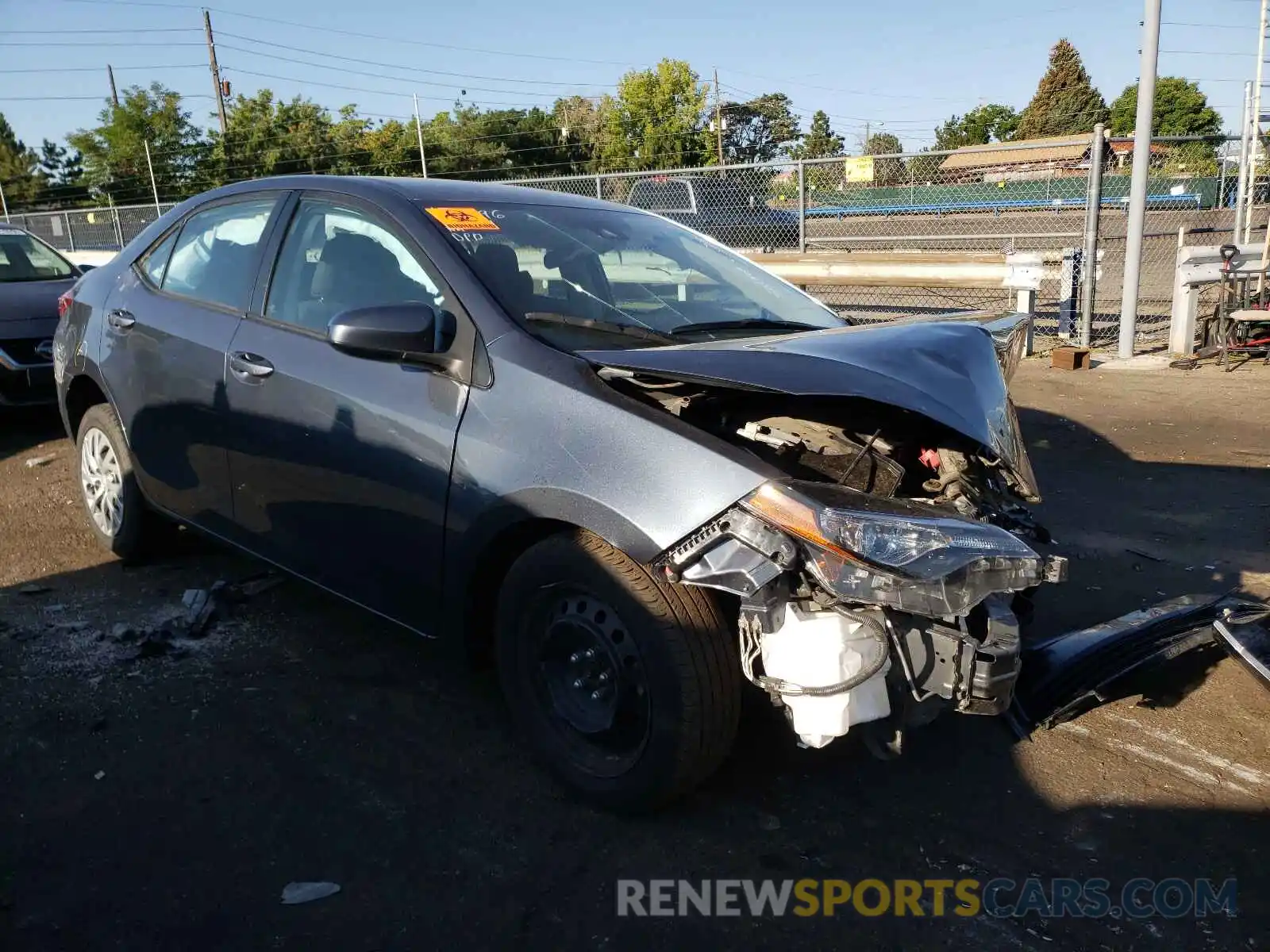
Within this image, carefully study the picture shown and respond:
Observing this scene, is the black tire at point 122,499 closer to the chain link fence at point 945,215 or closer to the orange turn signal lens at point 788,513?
the orange turn signal lens at point 788,513

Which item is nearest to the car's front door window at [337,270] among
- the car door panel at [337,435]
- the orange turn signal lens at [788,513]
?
the car door panel at [337,435]

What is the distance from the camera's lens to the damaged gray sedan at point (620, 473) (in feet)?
7.97

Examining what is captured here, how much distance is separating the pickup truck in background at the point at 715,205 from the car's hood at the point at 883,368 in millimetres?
10279

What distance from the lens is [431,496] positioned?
2.96m

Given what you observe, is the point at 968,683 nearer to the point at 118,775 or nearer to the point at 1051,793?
the point at 1051,793

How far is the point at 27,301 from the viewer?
763cm

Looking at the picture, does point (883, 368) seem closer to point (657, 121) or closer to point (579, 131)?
point (579, 131)

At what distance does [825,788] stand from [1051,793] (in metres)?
0.65

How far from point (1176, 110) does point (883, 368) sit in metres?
83.6

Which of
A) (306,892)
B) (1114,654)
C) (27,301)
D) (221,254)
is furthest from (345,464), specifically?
(27,301)

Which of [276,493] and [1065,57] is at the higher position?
[1065,57]

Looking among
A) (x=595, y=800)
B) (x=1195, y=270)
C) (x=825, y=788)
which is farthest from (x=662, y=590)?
(x=1195, y=270)

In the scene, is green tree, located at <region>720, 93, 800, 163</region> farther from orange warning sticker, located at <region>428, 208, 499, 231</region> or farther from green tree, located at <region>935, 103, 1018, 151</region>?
orange warning sticker, located at <region>428, 208, 499, 231</region>

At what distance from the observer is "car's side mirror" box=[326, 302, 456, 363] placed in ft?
9.37
